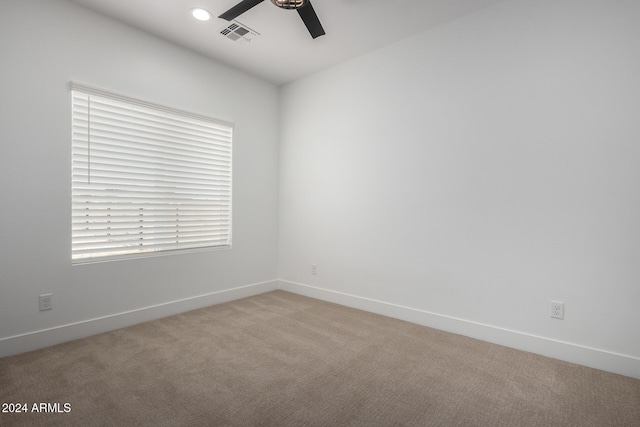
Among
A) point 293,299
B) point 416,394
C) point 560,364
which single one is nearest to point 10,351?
point 293,299

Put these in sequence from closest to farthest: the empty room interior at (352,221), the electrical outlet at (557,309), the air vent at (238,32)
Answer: the empty room interior at (352,221) → the electrical outlet at (557,309) → the air vent at (238,32)

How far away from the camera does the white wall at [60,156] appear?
236 centimetres

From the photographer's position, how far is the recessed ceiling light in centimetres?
271

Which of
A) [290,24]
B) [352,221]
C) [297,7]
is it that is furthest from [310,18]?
[352,221]

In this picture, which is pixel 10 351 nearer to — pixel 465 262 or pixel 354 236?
pixel 354 236

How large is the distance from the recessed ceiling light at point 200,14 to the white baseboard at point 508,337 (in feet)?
10.2

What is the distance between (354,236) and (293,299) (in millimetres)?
1114

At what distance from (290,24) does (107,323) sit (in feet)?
10.5

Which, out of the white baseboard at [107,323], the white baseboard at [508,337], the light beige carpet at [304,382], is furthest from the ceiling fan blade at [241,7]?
the white baseboard at [508,337]

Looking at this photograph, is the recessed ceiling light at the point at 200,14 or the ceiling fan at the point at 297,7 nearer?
the ceiling fan at the point at 297,7

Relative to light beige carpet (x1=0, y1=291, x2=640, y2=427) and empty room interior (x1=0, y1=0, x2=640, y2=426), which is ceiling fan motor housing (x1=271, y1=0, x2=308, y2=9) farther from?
light beige carpet (x1=0, y1=291, x2=640, y2=427)

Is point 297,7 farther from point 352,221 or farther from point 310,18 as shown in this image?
point 352,221

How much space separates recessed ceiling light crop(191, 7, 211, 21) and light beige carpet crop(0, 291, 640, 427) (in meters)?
2.83

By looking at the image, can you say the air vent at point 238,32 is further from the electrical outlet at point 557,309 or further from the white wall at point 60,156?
the electrical outlet at point 557,309
